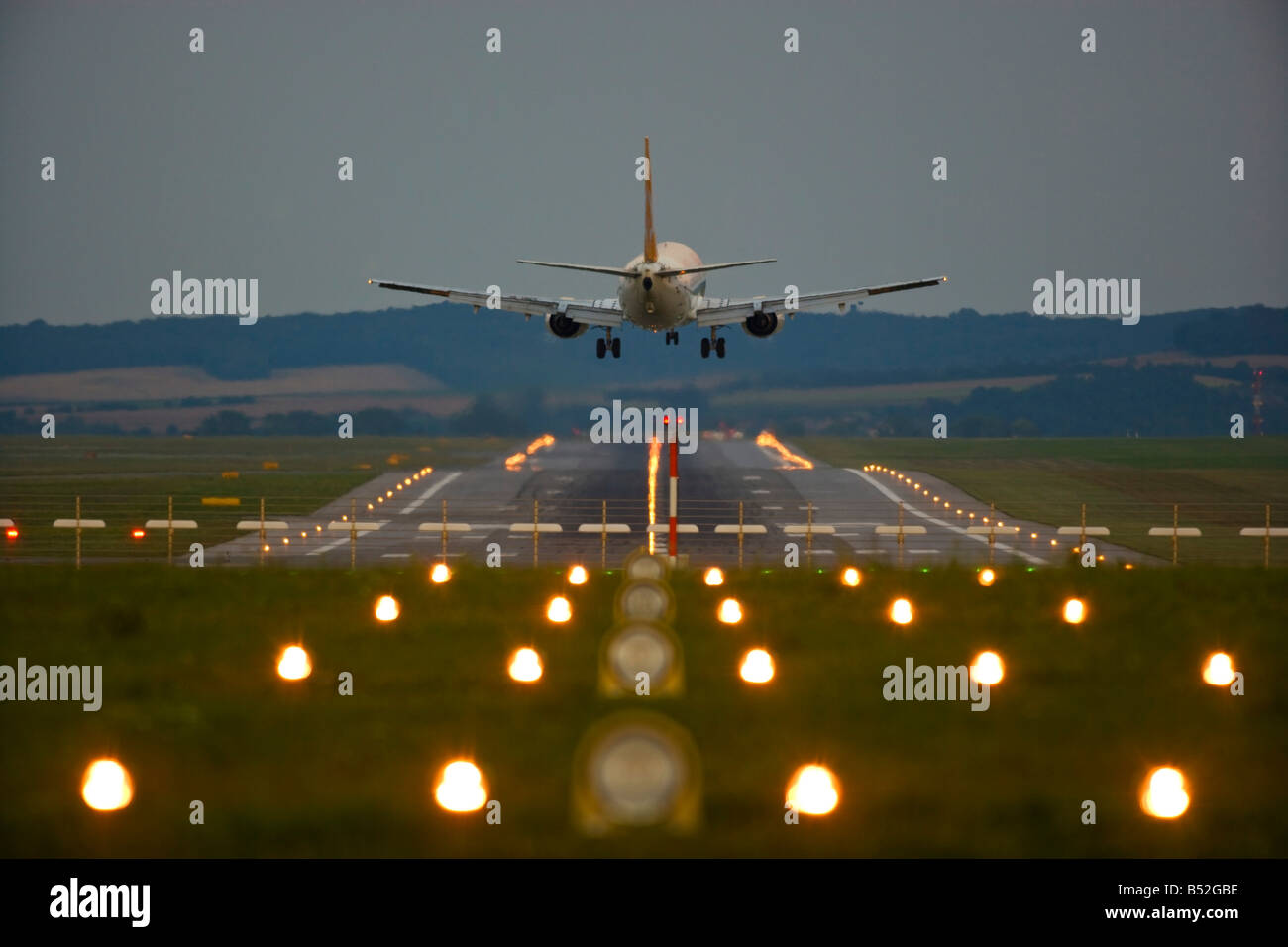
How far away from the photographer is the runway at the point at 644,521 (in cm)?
5338

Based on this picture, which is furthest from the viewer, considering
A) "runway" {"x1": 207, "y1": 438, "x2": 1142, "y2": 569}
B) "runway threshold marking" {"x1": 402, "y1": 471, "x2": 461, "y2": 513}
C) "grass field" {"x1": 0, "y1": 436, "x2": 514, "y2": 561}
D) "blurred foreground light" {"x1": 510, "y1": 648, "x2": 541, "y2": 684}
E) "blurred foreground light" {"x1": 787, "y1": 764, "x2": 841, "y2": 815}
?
"runway threshold marking" {"x1": 402, "y1": 471, "x2": 461, "y2": 513}

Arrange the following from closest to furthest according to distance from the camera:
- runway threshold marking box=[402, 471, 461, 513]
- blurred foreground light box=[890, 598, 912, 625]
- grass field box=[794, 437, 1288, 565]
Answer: blurred foreground light box=[890, 598, 912, 625] < grass field box=[794, 437, 1288, 565] < runway threshold marking box=[402, 471, 461, 513]

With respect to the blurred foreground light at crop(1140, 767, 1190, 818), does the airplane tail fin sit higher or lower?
higher

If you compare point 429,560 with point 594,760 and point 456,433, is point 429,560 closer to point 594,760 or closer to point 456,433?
point 594,760

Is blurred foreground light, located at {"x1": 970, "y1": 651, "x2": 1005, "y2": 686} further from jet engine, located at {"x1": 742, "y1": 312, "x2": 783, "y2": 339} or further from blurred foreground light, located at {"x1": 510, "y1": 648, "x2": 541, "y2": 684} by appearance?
jet engine, located at {"x1": 742, "y1": 312, "x2": 783, "y2": 339}

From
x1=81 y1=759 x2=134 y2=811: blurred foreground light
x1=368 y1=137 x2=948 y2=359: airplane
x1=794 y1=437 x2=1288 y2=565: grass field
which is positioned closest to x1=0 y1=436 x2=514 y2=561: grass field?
A: x1=368 y1=137 x2=948 y2=359: airplane

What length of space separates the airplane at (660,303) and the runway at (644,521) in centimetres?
856

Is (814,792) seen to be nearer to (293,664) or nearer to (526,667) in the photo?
(526,667)

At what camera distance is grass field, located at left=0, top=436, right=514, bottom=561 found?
208 feet

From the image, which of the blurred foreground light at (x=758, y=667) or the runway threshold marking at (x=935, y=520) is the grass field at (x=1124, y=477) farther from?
the blurred foreground light at (x=758, y=667)

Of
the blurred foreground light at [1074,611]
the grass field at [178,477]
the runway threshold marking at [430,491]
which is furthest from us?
the runway threshold marking at [430,491]

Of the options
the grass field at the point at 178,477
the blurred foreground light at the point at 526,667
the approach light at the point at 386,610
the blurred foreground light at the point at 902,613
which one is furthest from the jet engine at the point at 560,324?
the blurred foreground light at the point at 526,667

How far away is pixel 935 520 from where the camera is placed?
68.8 metres

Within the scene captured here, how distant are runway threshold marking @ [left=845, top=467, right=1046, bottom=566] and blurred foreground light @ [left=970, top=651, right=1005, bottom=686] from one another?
927 inches
